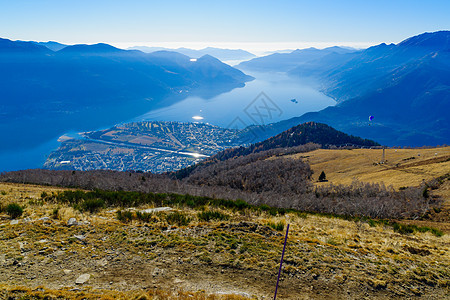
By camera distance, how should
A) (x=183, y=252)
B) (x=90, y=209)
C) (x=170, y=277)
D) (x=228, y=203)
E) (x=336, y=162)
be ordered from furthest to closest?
(x=336, y=162)
(x=228, y=203)
(x=90, y=209)
(x=183, y=252)
(x=170, y=277)

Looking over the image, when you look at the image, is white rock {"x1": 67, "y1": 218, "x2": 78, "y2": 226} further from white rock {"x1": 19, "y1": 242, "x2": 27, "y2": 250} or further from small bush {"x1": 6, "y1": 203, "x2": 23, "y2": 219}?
small bush {"x1": 6, "y1": 203, "x2": 23, "y2": 219}

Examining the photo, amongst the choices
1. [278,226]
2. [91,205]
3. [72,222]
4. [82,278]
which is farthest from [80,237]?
[278,226]

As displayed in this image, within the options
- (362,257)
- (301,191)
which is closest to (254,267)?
(362,257)

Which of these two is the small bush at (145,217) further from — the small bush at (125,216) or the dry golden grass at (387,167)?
the dry golden grass at (387,167)

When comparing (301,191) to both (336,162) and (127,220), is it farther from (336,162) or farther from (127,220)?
(127,220)

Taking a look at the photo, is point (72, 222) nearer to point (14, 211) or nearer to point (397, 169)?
point (14, 211)

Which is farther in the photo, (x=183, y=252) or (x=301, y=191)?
(x=301, y=191)

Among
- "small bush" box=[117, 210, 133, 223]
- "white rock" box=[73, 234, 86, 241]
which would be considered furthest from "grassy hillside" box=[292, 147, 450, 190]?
"white rock" box=[73, 234, 86, 241]
